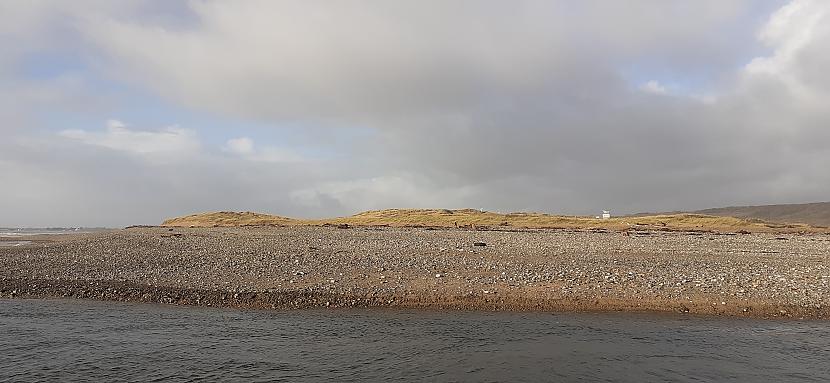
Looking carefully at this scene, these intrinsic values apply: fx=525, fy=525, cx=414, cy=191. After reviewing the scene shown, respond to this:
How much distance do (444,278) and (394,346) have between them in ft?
35.1

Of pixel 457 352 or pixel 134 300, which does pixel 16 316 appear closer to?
pixel 134 300

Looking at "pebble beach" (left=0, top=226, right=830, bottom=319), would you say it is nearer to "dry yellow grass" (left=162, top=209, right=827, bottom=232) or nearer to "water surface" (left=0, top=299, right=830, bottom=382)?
"water surface" (left=0, top=299, right=830, bottom=382)

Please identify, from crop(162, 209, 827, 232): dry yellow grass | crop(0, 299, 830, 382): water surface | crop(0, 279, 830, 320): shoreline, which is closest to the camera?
crop(0, 299, 830, 382): water surface

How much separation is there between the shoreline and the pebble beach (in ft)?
0.25

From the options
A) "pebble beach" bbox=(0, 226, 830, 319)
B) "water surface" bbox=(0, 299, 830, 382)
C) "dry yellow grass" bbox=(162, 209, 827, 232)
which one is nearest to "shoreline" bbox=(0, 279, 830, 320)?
"pebble beach" bbox=(0, 226, 830, 319)

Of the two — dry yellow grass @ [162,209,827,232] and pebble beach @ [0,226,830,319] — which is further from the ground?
dry yellow grass @ [162,209,827,232]

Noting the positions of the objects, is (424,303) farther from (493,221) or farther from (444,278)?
(493,221)

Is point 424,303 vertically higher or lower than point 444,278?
lower

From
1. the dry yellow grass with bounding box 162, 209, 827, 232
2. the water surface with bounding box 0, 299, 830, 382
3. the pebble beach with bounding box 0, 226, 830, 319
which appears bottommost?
the water surface with bounding box 0, 299, 830, 382

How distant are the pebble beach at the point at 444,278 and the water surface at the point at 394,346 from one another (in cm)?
153

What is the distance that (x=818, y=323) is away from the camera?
2170 cm

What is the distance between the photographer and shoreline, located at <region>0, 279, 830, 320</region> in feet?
76.7

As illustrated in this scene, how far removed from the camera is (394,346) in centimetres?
1819

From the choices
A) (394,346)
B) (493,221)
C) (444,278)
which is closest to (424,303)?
(444,278)
